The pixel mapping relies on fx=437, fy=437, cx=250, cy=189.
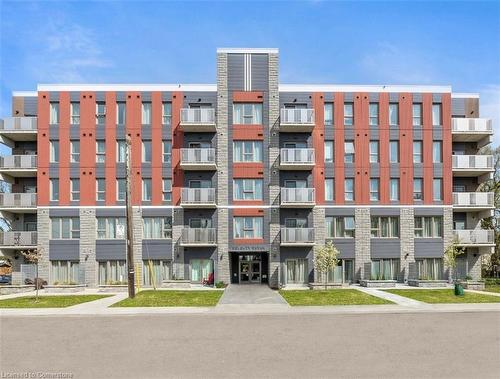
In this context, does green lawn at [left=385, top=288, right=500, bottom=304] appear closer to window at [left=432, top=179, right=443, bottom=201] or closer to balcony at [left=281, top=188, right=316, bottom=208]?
balcony at [left=281, top=188, right=316, bottom=208]

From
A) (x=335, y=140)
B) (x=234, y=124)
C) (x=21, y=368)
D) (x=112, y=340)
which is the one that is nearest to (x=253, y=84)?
(x=234, y=124)

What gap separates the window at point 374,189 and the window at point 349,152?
265cm

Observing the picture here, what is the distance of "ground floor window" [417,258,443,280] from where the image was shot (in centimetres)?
3744

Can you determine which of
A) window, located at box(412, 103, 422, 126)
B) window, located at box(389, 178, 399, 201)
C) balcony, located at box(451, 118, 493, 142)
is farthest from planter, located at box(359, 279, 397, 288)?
balcony, located at box(451, 118, 493, 142)

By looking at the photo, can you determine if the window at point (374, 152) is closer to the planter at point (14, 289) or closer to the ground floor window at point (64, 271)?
the ground floor window at point (64, 271)

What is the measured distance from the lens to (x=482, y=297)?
26.5m

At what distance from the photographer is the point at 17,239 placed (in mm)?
36562

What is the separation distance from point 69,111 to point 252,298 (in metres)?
22.9

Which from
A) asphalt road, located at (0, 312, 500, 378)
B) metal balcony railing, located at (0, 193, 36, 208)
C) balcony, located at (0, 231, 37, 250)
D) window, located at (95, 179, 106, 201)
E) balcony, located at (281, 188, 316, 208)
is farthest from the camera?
window, located at (95, 179, 106, 201)

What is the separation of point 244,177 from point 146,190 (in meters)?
8.41

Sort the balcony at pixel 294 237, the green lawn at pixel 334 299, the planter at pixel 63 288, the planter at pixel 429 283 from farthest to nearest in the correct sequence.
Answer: the balcony at pixel 294 237 → the planter at pixel 429 283 → the planter at pixel 63 288 → the green lawn at pixel 334 299

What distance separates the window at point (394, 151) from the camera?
38.2 m

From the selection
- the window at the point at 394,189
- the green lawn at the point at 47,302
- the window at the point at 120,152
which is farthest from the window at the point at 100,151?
the window at the point at 394,189

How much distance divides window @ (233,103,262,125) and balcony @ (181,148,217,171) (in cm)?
372
